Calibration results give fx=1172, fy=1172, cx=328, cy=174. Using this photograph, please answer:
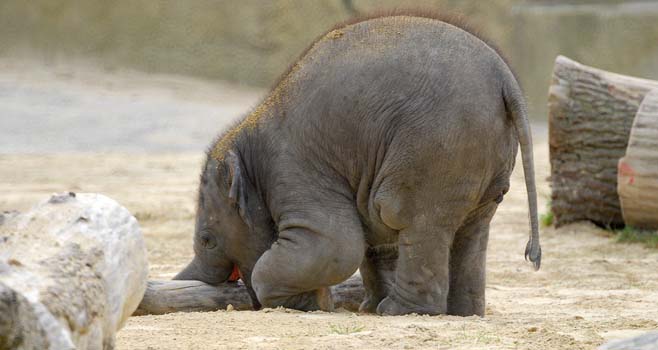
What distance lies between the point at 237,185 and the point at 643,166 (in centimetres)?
326

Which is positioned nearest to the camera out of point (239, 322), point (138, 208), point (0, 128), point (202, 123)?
point (239, 322)

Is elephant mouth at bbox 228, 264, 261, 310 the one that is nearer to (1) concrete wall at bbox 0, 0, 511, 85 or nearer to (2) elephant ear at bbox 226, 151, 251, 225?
(2) elephant ear at bbox 226, 151, 251, 225

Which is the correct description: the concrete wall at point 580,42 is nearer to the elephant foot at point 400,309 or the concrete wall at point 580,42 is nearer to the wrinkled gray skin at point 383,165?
the wrinkled gray skin at point 383,165

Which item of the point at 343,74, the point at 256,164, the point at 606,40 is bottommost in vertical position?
the point at 256,164

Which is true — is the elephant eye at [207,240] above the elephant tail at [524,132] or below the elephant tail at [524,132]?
below

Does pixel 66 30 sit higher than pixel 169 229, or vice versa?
pixel 66 30

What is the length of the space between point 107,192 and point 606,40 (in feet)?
36.3

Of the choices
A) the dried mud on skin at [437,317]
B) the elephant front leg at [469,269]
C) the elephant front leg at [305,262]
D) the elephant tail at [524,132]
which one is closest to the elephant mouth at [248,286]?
the elephant front leg at [305,262]

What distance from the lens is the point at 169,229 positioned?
935 cm

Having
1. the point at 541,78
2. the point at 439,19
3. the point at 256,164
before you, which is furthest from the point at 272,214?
the point at 541,78

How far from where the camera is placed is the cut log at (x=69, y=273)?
10.0 ft

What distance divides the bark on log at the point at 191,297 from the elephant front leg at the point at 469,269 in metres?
0.77

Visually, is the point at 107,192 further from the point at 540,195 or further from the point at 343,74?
the point at 343,74

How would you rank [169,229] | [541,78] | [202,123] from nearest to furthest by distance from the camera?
[169,229]
[202,123]
[541,78]
